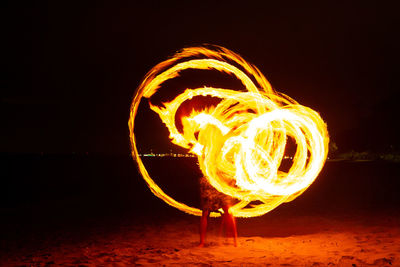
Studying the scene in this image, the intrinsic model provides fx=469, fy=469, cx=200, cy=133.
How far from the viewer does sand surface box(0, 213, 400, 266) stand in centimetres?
569

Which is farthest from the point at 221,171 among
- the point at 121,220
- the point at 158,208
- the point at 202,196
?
the point at 158,208

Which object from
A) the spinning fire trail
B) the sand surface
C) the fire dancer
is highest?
the spinning fire trail

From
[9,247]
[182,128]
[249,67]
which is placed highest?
[249,67]

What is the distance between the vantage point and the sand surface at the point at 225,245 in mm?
5691

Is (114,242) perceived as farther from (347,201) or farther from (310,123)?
(347,201)

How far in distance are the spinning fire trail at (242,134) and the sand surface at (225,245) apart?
24.3 inches

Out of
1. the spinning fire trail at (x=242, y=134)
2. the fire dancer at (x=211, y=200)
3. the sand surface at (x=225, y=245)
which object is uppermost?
the spinning fire trail at (x=242, y=134)

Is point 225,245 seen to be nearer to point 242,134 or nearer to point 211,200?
point 211,200

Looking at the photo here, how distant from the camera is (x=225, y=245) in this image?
266 inches

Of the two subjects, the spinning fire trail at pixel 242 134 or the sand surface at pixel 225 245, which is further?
the spinning fire trail at pixel 242 134

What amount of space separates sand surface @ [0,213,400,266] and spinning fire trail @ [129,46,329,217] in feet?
2.03

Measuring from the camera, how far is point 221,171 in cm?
674

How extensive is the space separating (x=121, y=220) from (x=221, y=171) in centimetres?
413

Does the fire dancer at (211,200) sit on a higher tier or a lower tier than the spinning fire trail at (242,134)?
lower
